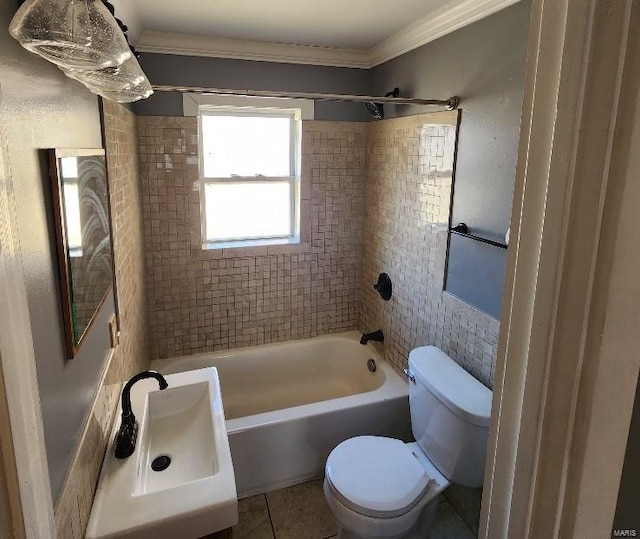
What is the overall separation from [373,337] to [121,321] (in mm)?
1644

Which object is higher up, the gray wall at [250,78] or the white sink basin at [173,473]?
the gray wall at [250,78]

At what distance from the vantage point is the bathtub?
7.50ft

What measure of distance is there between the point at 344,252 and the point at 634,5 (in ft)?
8.97

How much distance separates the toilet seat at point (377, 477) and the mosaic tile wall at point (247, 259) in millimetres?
1280

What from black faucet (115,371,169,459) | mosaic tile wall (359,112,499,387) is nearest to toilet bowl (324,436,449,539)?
mosaic tile wall (359,112,499,387)

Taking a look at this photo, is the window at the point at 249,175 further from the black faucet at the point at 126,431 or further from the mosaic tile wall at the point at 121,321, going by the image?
the black faucet at the point at 126,431

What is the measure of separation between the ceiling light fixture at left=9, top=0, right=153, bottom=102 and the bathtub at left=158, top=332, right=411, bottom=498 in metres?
1.74

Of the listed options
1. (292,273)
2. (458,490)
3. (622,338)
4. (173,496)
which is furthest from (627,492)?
(292,273)

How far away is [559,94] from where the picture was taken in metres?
0.47

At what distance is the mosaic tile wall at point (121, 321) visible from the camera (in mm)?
1118

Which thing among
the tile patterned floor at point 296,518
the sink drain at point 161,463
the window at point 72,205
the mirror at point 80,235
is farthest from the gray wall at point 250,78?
the tile patterned floor at point 296,518

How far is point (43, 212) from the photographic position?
0.94m

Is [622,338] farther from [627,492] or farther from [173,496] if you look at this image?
[173,496]

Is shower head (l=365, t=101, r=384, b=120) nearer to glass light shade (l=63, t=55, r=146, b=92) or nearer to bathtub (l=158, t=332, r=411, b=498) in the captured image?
bathtub (l=158, t=332, r=411, b=498)
